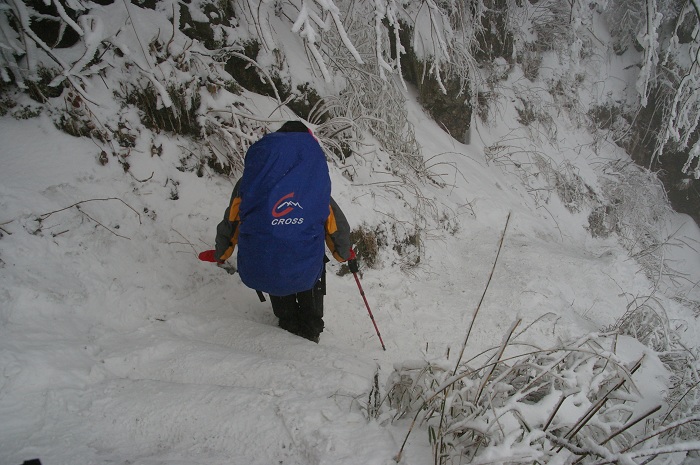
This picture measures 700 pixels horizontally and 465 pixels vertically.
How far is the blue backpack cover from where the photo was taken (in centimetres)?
228

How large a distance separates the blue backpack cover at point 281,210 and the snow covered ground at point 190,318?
0.52 m

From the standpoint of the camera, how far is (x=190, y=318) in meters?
2.77

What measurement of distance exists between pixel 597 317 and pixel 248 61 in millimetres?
4928

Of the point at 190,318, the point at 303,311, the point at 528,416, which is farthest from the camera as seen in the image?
the point at 303,311

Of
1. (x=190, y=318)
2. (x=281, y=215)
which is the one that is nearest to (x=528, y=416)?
(x=281, y=215)

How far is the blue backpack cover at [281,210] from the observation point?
2275 millimetres

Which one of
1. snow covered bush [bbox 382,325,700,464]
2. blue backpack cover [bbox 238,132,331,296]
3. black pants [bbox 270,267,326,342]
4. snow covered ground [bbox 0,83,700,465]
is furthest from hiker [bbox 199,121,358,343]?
snow covered bush [bbox 382,325,700,464]

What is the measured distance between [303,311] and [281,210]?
3.33ft

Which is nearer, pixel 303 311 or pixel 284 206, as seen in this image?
pixel 284 206

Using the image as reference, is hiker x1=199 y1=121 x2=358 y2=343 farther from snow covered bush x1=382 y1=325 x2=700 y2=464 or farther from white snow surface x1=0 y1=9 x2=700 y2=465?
snow covered bush x1=382 y1=325 x2=700 y2=464

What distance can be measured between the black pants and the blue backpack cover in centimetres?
42

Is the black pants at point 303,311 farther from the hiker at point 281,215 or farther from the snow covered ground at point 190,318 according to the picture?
the hiker at point 281,215

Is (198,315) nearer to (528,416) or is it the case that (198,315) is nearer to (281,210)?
(281,210)

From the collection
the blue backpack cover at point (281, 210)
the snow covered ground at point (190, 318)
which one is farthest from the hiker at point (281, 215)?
the snow covered ground at point (190, 318)
